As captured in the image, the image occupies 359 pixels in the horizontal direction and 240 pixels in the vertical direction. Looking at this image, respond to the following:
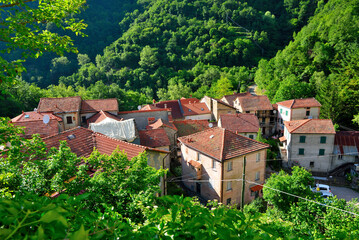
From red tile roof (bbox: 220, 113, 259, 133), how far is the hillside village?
135mm

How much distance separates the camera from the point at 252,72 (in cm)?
7925

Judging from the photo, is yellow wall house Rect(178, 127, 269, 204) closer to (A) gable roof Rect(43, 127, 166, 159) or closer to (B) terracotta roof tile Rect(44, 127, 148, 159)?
(A) gable roof Rect(43, 127, 166, 159)

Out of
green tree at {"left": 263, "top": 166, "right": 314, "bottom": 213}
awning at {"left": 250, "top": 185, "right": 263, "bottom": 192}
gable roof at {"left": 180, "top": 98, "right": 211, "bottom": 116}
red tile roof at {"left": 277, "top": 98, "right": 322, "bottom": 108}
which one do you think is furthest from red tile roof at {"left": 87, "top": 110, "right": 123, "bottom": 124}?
red tile roof at {"left": 277, "top": 98, "right": 322, "bottom": 108}

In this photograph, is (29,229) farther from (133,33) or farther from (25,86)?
(133,33)

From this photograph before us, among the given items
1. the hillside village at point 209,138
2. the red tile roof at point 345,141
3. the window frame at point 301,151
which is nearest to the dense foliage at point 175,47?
the hillside village at point 209,138

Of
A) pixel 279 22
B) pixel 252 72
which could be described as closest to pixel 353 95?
pixel 252 72

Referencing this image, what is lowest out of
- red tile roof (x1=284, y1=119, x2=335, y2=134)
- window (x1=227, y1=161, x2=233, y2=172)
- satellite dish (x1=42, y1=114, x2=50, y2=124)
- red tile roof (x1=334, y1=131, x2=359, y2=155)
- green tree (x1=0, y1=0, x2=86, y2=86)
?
red tile roof (x1=334, y1=131, x2=359, y2=155)

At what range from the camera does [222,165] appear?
1938 centimetres

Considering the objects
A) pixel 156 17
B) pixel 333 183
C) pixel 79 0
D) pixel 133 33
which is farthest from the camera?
pixel 156 17

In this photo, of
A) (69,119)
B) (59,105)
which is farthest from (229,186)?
(59,105)

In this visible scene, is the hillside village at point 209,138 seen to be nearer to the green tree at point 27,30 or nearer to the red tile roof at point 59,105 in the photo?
the red tile roof at point 59,105

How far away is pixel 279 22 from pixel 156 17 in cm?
5436

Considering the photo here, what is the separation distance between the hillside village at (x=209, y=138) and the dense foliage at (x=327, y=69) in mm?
4725

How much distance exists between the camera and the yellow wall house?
19922 millimetres
